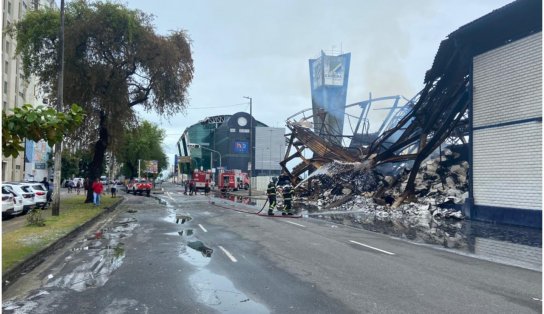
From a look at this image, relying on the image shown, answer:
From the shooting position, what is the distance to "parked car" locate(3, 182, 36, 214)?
Answer: 75.9ft

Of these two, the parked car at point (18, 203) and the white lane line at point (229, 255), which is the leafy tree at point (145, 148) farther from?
the white lane line at point (229, 255)

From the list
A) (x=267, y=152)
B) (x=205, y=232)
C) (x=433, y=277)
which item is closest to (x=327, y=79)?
(x=267, y=152)

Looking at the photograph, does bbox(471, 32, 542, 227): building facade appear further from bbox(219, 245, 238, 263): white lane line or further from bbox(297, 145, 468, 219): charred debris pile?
bbox(219, 245, 238, 263): white lane line

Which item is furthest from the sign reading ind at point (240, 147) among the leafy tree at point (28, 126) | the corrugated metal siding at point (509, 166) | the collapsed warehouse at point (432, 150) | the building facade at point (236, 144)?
the leafy tree at point (28, 126)

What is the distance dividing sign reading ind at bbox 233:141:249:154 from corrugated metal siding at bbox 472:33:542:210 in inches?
3562

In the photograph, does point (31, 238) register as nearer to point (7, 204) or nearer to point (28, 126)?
point (28, 126)

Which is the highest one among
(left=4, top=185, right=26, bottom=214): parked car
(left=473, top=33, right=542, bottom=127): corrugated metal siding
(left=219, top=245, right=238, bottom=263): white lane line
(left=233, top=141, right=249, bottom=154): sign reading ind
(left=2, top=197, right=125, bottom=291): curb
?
(left=233, top=141, right=249, bottom=154): sign reading ind

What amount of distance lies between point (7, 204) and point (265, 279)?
54.6 ft

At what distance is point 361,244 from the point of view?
1364cm

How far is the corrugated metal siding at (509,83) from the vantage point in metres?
18.9

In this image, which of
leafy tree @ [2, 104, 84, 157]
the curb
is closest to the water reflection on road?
leafy tree @ [2, 104, 84, 157]

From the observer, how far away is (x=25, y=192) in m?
23.8

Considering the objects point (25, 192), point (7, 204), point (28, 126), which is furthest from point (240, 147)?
point (28, 126)

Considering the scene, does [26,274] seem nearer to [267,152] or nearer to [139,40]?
[139,40]
